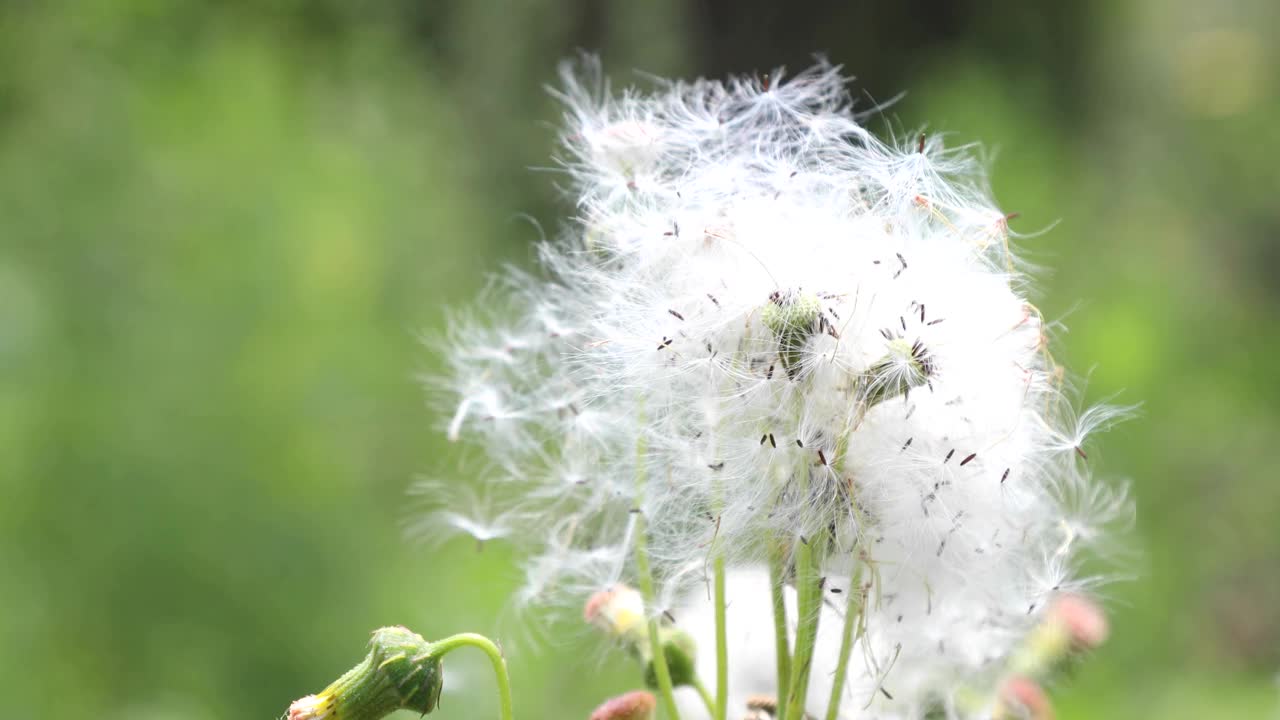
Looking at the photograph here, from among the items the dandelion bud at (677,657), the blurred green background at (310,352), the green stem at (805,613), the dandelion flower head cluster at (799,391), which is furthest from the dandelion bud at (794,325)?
the blurred green background at (310,352)

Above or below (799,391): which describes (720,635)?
below

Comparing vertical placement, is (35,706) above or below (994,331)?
below

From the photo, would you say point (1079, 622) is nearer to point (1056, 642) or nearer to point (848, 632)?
point (1056, 642)

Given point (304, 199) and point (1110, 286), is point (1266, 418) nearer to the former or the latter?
point (1110, 286)

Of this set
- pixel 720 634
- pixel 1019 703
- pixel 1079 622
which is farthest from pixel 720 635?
pixel 1079 622

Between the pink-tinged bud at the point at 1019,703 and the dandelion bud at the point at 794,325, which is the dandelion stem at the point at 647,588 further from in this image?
the pink-tinged bud at the point at 1019,703

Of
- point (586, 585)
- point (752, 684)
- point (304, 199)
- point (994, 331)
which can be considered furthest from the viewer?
point (304, 199)

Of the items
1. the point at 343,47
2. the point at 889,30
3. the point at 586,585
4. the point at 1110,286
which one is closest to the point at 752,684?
the point at 586,585
